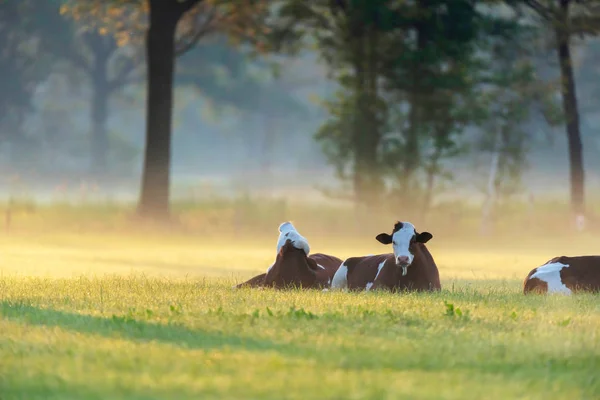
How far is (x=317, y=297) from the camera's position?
579 inches

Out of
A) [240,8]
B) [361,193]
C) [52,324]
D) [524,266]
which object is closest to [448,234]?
[361,193]

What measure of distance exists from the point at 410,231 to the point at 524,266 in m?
8.63

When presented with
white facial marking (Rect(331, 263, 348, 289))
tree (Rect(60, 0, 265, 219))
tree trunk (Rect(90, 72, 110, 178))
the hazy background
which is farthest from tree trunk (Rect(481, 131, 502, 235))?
tree trunk (Rect(90, 72, 110, 178))

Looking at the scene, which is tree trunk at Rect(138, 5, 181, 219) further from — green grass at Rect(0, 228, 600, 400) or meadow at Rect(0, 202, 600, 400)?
green grass at Rect(0, 228, 600, 400)

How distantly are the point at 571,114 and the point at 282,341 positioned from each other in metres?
30.0

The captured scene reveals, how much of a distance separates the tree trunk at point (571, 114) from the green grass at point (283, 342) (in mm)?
22110

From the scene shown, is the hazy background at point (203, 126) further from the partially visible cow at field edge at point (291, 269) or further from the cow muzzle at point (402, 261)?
the cow muzzle at point (402, 261)

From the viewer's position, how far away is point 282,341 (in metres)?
10.5

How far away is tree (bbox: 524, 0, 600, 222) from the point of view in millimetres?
38344

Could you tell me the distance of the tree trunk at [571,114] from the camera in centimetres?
3856

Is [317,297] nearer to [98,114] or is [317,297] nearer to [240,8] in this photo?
[240,8]

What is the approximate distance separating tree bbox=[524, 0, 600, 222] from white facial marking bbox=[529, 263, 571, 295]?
23.1 meters

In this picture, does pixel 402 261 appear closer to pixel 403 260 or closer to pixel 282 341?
pixel 403 260

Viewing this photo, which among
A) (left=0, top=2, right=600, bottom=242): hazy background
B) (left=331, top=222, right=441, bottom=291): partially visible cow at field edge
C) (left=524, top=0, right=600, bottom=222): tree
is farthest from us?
(left=0, top=2, right=600, bottom=242): hazy background
